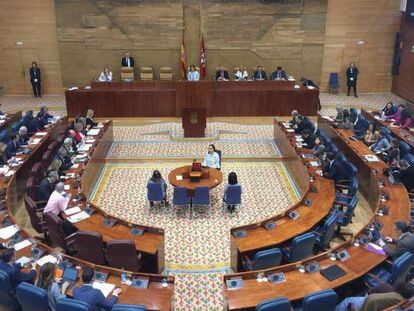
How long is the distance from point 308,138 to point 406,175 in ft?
11.7

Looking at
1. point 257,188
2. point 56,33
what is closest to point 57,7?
point 56,33

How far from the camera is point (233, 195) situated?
36.6 feet

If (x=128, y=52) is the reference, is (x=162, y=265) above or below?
below

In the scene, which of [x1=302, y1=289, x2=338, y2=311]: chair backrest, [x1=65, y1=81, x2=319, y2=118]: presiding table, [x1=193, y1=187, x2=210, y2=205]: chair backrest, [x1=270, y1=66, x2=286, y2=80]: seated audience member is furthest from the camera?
[x1=270, y1=66, x2=286, y2=80]: seated audience member

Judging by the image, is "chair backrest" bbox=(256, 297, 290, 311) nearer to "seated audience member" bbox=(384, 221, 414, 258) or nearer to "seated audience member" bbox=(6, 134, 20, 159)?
"seated audience member" bbox=(384, 221, 414, 258)

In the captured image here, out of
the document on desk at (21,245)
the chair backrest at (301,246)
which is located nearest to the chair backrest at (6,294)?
the document on desk at (21,245)

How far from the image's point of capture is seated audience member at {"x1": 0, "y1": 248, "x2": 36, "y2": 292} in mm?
7039

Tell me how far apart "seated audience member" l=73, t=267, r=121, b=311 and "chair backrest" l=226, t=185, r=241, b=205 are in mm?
4906

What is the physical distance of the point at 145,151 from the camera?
15750 mm

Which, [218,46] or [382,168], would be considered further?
[218,46]

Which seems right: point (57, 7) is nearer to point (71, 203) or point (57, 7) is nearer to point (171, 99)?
point (171, 99)

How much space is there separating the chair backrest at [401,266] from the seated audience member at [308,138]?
676 cm

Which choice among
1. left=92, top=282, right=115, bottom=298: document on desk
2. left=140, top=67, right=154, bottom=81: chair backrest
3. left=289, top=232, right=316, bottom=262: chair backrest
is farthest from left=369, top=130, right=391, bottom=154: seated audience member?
left=140, top=67, right=154, bottom=81: chair backrest

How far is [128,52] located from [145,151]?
27.8 feet
